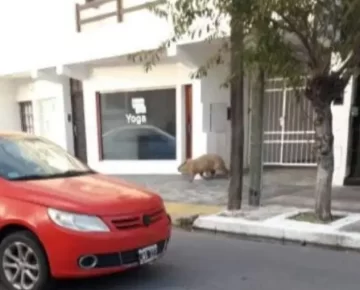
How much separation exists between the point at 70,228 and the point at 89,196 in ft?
1.37

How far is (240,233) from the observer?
278 inches

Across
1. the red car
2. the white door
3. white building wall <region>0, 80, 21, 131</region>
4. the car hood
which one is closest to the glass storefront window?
the white door

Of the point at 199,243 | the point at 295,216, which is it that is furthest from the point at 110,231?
the point at 295,216

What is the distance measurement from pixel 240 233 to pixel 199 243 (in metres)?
0.68

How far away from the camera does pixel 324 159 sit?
6961 millimetres

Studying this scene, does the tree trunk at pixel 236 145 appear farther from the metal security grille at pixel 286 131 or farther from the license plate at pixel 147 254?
the metal security grille at pixel 286 131

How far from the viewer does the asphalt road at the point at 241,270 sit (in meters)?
5.02

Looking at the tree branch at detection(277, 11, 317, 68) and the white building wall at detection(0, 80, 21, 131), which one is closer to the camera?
the tree branch at detection(277, 11, 317, 68)

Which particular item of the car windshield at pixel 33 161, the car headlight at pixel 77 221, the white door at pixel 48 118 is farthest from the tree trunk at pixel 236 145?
the white door at pixel 48 118

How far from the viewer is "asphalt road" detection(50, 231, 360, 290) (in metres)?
5.02

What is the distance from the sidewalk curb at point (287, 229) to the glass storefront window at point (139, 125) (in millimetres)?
5834

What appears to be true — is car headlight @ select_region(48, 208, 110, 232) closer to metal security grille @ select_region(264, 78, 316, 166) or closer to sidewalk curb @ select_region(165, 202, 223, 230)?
sidewalk curb @ select_region(165, 202, 223, 230)

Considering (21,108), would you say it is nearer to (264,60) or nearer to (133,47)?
(133,47)

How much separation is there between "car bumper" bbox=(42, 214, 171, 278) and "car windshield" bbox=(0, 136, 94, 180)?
98 cm
